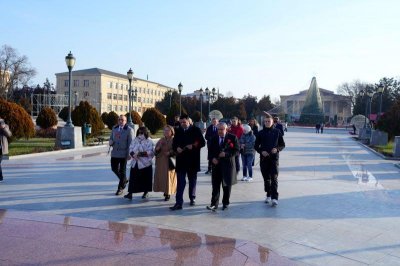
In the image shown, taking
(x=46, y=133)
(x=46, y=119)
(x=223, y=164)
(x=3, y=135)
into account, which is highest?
(x=46, y=119)

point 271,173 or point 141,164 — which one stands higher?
point 141,164

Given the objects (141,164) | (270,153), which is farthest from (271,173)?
(141,164)

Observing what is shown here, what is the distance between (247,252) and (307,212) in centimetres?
280

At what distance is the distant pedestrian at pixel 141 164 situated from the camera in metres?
8.27

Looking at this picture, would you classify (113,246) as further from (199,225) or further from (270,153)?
A: (270,153)

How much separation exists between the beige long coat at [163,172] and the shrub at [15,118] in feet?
39.6

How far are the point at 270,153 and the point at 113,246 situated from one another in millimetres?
3807

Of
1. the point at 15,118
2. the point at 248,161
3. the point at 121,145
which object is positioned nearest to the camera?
the point at 121,145

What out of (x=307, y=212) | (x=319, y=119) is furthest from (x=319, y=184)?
(x=319, y=119)

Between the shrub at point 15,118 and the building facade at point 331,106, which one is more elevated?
the building facade at point 331,106

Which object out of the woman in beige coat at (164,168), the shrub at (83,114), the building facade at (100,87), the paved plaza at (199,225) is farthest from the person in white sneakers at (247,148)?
the building facade at (100,87)

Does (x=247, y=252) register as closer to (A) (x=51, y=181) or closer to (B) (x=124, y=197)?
(B) (x=124, y=197)

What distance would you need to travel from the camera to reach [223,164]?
7.58 metres

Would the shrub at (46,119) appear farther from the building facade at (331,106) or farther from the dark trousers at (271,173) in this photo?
the building facade at (331,106)
